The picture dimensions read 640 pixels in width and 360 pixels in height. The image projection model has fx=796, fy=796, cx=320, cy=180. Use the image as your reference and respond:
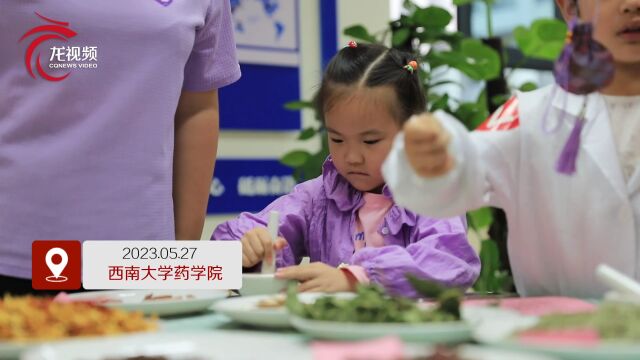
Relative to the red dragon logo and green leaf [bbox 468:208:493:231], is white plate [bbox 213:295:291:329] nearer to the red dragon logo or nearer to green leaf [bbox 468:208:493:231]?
the red dragon logo

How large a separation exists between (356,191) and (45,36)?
665 millimetres

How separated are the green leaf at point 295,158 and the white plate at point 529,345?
7.15ft

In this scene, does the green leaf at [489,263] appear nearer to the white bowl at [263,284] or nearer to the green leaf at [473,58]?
the green leaf at [473,58]

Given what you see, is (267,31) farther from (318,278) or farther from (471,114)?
(318,278)

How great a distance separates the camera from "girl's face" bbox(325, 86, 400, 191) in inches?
60.9

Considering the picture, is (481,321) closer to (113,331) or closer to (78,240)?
(113,331)

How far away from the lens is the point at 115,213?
1.38 metres

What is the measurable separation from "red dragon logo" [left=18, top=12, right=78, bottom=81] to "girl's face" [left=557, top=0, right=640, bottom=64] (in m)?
0.86

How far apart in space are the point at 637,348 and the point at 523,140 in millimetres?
606

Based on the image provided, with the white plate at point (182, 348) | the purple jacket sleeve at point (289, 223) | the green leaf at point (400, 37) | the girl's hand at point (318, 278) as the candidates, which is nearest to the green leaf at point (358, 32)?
the green leaf at point (400, 37)

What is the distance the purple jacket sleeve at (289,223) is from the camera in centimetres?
158

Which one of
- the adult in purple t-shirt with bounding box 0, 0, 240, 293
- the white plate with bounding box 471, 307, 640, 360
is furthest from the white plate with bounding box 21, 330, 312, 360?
the adult in purple t-shirt with bounding box 0, 0, 240, 293

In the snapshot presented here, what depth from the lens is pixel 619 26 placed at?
3.84 feet

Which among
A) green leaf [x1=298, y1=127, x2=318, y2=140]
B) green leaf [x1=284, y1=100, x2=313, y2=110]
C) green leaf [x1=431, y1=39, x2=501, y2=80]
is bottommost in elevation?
green leaf [x1=298, y1=127, x2=318, y2=140]
